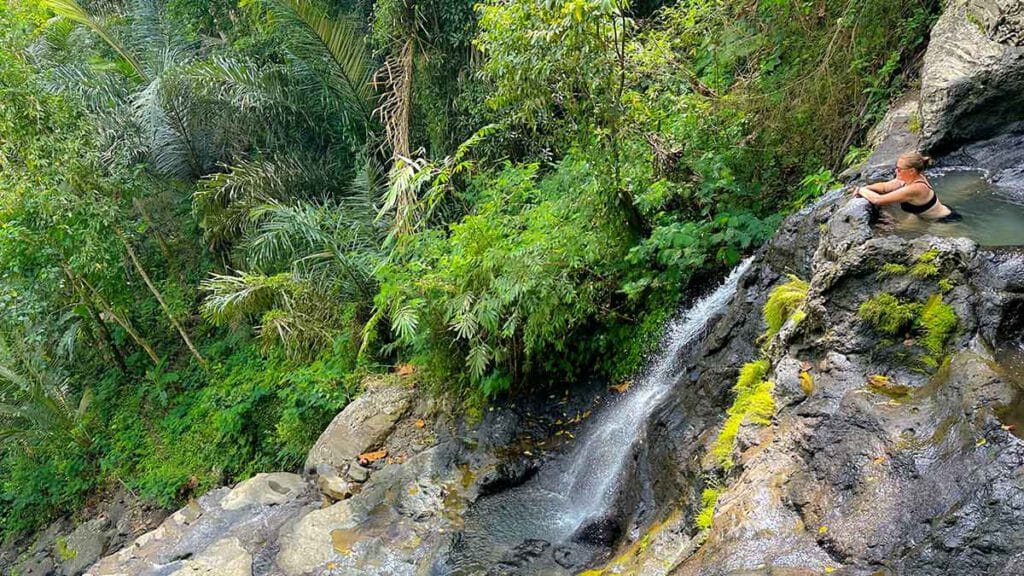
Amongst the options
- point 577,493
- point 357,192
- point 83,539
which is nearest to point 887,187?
point 577,493

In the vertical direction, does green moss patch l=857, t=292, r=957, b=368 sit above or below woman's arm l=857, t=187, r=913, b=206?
below

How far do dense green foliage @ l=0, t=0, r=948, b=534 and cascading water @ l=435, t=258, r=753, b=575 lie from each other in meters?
0.30

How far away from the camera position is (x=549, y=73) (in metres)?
4.51

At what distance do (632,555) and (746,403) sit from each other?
1.12 metres

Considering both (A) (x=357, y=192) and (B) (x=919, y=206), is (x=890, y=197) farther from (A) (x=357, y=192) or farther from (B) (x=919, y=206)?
(A) (x=357, y=192)

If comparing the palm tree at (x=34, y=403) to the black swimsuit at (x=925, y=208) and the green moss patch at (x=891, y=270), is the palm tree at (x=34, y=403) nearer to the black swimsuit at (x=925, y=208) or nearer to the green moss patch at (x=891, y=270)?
the green moss patch at (x=891, y=270)

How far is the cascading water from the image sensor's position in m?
4.41

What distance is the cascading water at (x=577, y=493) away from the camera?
441cm

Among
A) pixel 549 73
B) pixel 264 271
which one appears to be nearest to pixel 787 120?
pixel 549 73

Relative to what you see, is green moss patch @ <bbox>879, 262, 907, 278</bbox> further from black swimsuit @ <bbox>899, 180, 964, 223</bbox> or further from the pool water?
black swimsuit @ <bbox>899, 180, 964, 223</bbox>

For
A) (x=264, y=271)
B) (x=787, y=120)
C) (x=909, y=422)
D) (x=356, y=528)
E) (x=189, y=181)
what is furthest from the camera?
(x=189, y=181)

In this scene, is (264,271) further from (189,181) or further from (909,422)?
(909,422)

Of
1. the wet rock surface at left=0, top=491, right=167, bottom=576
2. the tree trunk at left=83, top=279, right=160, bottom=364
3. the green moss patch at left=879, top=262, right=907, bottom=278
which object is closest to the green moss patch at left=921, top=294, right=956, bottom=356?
the green moss patch at left=879, top=262, right=907, bottom=278

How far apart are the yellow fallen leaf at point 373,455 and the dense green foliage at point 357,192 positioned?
0.91 meters
